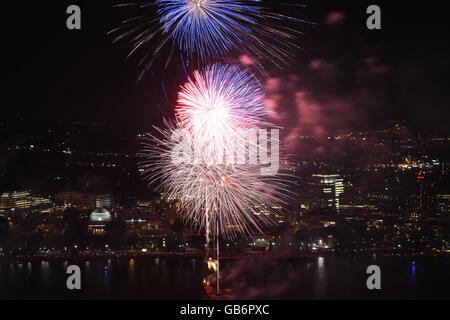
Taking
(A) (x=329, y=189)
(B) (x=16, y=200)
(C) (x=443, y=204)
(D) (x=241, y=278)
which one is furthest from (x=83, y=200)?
(C) (x=443, y=204)

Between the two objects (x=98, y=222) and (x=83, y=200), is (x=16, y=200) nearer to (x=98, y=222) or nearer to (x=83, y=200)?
(x=83, y=200)

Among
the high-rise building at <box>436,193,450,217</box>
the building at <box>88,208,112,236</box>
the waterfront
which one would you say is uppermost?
the high-rise building at <box>436,193,450,217</box>

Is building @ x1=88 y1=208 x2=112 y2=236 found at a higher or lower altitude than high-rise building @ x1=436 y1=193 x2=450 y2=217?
lower

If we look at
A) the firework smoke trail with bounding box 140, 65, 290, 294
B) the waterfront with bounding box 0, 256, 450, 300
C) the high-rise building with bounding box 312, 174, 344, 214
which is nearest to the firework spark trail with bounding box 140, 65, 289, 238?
the firework smoke trail with bounding box 140, 65, 290, 294

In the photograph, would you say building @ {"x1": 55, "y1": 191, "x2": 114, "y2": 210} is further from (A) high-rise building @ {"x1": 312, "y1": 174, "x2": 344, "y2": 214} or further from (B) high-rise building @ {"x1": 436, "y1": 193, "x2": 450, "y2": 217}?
(B) high-rise building @ {"x1": 436, "y1": 193, "x2": 450, "y2": 217}

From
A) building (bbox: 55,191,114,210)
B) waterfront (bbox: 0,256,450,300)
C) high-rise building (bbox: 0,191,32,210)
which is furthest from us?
building (bbox: 55,191,114,210)
